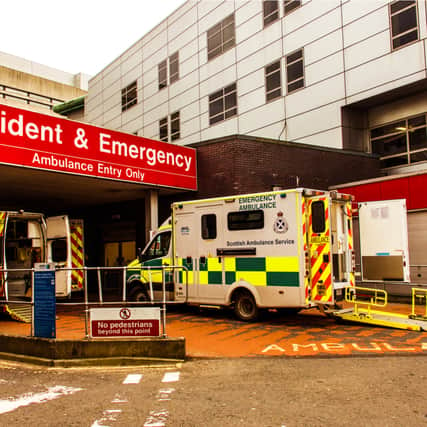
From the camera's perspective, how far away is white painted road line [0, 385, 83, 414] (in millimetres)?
5105

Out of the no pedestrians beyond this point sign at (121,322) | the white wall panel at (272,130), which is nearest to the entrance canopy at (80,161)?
the no pedestrians beyond this point sign at (121,322)

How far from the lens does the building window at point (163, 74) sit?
30.2 metres

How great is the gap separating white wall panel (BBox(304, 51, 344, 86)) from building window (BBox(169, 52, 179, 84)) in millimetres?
10459

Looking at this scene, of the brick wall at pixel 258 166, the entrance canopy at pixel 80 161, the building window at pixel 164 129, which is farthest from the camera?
the building window at pixel 164 129

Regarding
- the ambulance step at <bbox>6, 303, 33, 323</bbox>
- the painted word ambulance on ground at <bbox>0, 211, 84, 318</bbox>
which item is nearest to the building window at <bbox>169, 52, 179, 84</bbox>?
the painted word ambulance on ground at <bbox>0, 211, 84, 318</bbox>

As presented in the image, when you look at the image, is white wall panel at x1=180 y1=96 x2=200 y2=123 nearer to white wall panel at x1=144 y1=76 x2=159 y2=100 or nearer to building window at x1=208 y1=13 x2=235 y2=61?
building window at x1=208 y1=13 x2=235 y2=61

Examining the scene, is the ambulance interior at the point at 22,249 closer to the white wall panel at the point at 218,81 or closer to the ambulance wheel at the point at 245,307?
the ambulance wheel at the point at 245,307

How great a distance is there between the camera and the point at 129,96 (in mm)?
33719

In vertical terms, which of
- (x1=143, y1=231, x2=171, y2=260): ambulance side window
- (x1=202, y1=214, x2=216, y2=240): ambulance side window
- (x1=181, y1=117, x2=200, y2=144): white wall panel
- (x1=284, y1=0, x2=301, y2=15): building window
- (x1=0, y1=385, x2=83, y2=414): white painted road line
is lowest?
(x1=0, y1=385, x2=83, y2=414): white painted road line

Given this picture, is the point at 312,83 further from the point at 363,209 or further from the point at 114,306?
the point at 114,306

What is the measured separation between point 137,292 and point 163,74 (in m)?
21.4

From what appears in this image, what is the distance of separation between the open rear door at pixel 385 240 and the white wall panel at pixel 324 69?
1111cm

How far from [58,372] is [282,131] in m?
17.7

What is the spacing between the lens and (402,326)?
910 cm
